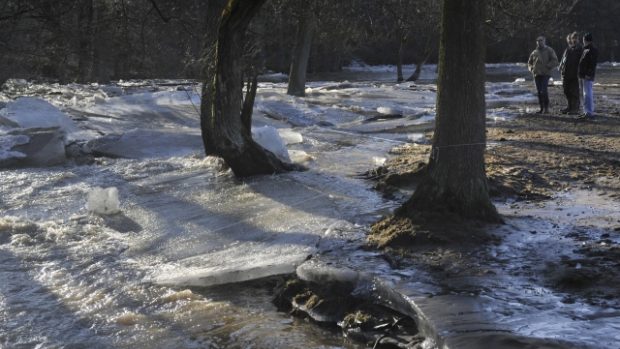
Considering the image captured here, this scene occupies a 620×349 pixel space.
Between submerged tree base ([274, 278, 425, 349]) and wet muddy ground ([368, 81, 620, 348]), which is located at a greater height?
wet muddy ground ([368, 81, 620, 348])

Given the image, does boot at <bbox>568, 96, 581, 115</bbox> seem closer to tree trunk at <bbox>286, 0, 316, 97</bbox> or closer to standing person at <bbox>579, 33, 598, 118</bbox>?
standing person at <bbox>579, 33, 598, 118</bbox>

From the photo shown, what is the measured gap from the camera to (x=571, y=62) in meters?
15.6

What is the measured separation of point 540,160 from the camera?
1076 centimetres

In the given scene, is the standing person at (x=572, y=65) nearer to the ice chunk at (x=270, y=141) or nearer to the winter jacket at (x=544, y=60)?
the winter jacket at (x=544, y=60)

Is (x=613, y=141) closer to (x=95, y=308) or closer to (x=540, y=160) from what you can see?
(x=540, y=160)

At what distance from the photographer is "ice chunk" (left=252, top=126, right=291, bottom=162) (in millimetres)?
11477

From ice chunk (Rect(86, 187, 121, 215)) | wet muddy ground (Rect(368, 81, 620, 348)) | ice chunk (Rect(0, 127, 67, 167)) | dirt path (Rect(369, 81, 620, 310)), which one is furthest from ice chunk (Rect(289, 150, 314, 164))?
ice chunk (Rect(0, 127, 67, 167))

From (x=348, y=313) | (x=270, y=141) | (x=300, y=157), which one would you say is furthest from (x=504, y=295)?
(x=300, y=157)

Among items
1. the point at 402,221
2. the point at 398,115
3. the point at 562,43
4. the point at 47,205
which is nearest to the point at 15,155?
the point at 47,205

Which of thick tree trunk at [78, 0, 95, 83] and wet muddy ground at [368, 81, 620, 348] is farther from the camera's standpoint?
thick tree trunk at [78, 0, 95, 83]

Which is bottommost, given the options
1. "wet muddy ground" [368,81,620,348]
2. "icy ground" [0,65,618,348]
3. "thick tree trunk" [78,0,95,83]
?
"icy ground" [0,65,618,348]

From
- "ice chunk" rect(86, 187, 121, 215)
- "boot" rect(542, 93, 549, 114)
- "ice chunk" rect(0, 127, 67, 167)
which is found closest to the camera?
"ice chunk" rect(86, 187, 121, 215)

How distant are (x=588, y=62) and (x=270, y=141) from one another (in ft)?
22.9

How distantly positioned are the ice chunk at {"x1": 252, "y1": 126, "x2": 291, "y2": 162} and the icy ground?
27 mm
